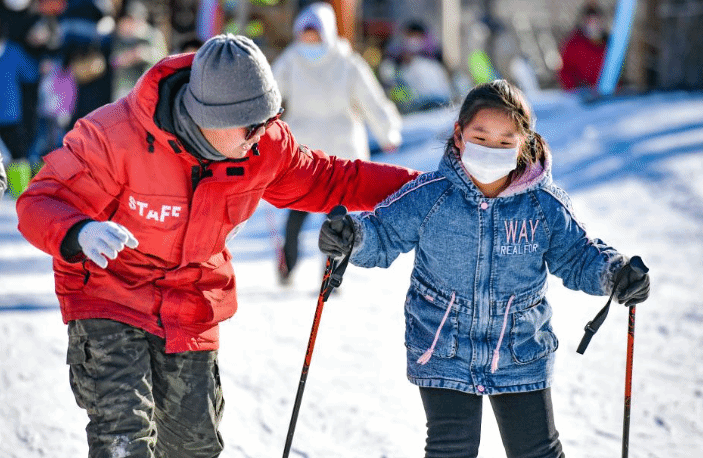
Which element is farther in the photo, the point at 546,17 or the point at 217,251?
the point at 546,17

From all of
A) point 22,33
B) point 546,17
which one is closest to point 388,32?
point 546,17

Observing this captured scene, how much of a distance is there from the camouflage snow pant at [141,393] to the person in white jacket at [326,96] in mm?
3642

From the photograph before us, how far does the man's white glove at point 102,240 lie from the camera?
8.72 ft

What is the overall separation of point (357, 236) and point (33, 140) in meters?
9.54

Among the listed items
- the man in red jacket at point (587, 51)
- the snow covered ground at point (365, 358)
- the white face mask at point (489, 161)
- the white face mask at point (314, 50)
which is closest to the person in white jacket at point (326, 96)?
the white face mask at point (314, 50)

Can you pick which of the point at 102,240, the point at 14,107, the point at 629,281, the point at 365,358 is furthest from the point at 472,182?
the point at 14,107

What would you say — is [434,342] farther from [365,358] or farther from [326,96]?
[326,96]

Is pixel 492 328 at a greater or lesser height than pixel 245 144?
lesser

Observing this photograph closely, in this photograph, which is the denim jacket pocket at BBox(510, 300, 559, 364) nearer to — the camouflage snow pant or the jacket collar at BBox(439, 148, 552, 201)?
the jacket collar at BBox(439, 148, 552, 201)

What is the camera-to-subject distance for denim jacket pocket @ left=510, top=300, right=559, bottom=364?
300cm

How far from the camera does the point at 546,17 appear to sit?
27.0 meters

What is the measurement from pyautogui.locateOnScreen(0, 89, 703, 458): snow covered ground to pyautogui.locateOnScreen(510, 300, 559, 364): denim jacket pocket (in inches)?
26.7

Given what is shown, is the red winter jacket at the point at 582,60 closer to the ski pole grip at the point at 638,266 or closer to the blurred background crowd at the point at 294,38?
the blurred background crowd at the point at 294,38

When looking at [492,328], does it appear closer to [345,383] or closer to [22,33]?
[345,383]
